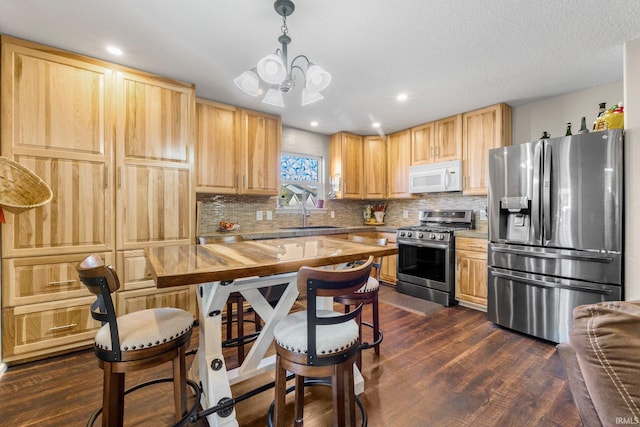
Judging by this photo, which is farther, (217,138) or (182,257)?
(217,138)

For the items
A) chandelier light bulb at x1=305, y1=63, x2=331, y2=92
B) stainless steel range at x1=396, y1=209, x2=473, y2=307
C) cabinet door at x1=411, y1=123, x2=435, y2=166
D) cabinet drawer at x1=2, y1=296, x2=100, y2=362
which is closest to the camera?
Answer: chandelier light bulb at x1=305, y1=63, x2=331, y2=92

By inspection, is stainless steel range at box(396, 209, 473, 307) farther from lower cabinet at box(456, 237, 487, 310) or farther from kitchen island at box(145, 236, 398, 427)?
kitchen island at box(145, 236, 398, 427)

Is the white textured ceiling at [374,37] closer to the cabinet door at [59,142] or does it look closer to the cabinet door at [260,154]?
the cabinet door at [59,142]

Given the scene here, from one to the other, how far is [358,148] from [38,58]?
3.72 metres

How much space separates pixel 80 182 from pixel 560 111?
4.73m

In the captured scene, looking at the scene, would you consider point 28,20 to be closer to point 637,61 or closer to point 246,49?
point 246,49

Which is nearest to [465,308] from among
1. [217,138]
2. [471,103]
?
[471,103]

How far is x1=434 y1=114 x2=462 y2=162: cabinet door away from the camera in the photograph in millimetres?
3602

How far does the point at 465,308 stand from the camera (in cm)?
331

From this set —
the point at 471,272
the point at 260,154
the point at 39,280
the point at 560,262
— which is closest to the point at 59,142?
the point at 39,280

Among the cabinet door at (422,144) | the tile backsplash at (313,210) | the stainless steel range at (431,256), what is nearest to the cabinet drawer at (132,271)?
the tile backsplash at (313,210)

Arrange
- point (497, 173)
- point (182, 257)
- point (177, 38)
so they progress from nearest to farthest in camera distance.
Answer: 1. point (182, 257)
2. point (177, 38)
3. point (497, 173)

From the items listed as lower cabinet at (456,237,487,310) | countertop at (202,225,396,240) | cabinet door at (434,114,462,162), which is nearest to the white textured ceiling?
cabinet door at (434,114,462,162)

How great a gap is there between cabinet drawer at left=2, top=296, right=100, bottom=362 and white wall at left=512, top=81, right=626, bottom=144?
4761mm
